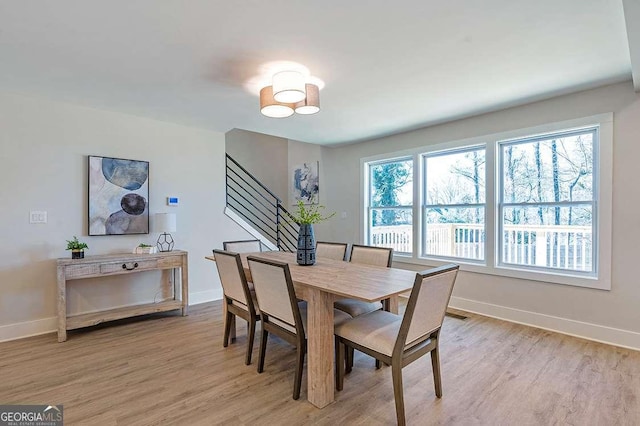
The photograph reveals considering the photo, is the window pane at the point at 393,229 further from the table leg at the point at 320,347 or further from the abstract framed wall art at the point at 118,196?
the abstract framed wall art at the point at 118,196

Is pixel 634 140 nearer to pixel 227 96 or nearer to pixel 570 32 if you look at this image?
pixel 570 32

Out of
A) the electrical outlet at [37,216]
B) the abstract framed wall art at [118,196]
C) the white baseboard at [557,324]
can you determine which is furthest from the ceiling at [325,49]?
the white baseboard at [557,324]

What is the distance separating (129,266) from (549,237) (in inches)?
178

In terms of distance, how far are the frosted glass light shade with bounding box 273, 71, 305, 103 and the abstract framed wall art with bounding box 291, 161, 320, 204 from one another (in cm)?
356

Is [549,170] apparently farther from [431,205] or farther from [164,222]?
[164,222]

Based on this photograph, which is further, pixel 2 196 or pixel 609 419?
pixel 2 196

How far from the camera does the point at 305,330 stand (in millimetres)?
2201

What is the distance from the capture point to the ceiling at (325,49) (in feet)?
6.15

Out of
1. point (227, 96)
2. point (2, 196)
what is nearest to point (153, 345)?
point (2, 196)

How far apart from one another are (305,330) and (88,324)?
2465 millimetres

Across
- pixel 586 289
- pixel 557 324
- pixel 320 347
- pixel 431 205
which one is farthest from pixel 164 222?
pixel 586 289

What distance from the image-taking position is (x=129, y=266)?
137 inches

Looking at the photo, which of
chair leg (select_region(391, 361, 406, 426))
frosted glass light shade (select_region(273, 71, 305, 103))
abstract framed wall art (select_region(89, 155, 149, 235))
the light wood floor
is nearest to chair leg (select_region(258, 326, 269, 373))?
the light wood floor

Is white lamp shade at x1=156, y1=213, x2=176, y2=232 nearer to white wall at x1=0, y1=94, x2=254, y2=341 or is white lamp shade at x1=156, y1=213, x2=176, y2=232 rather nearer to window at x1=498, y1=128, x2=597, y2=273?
white wall at x1=0, y1=94, x2=254, y2=341
